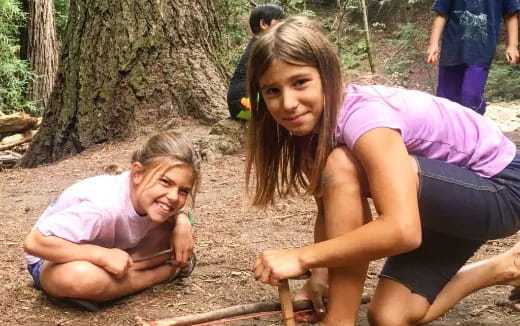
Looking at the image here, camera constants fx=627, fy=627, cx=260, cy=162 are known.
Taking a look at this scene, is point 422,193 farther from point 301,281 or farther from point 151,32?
point 151,32

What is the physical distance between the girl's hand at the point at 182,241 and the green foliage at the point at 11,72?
9.65 m

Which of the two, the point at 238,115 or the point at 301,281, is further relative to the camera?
the point at 238,115

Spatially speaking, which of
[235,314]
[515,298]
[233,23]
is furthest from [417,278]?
[233,23]

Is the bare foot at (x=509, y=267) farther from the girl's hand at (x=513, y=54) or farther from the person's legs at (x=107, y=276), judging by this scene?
the girl's hand at (x=513, y=54)

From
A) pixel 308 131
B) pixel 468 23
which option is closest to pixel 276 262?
pixel 308 131

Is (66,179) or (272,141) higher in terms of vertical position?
(272,141)

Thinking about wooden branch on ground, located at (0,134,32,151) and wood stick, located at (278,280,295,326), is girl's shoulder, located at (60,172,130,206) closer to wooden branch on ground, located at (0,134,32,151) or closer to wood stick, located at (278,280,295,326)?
wood stick, located at (278,280,295,326)

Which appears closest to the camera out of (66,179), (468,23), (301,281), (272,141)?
(272,141)

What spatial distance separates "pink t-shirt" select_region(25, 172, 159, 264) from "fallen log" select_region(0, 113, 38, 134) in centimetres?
672

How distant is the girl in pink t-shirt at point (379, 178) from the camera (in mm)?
1661

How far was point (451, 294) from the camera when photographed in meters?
1.99

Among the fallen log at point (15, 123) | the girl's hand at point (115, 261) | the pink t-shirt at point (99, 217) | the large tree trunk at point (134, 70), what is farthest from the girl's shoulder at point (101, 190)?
the fallen log at point (15, 123)

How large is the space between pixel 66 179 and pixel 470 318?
10.9 feet

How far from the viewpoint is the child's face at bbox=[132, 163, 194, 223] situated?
212 centimetres
